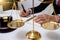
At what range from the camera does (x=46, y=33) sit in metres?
0.98

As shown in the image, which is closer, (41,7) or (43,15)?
(43,15)

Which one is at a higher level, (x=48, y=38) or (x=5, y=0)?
(x=5, y=0)

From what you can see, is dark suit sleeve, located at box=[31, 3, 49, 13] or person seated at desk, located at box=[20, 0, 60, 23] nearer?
person seated at desk, located at box=[20, 0, 60, 23]

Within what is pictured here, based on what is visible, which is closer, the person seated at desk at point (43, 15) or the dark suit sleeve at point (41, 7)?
the person seated at desk at point (43, 15)

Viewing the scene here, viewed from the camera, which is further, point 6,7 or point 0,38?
point 6,7

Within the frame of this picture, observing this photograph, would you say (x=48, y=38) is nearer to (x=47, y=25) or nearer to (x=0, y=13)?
(x=47, y=25)

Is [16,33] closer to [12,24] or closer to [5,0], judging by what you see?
[12,24]

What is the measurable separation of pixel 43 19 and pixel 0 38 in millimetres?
358

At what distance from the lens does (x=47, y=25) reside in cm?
89

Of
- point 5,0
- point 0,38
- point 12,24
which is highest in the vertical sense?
point 5,0

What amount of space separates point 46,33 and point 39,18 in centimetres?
18

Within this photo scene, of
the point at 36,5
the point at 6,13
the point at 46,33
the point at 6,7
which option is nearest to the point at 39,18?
the point at 46,33

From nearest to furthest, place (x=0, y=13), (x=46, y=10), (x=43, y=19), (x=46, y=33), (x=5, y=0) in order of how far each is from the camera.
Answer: (x=46, y=33), (x=43, y=19), (x=0, y=13), (x=46, y=10), (x=5, y=0)

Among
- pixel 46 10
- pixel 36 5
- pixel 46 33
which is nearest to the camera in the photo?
pixel 46 33
